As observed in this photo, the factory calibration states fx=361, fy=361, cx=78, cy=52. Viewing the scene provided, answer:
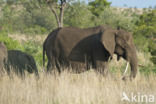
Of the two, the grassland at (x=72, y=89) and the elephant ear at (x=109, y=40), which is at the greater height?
the elephant ear at (x=109, y=40)

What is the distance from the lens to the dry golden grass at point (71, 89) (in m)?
6.09

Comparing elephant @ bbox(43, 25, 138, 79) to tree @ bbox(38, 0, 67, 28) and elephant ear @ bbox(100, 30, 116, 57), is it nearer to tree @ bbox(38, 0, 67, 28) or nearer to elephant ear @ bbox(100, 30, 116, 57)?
elephant ear @ bbox(100, 30, 116, 57)

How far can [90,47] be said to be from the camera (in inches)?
357

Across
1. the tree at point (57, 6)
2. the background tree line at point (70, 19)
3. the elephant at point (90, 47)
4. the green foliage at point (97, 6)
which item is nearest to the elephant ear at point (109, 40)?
the elephant at point (90, 47)

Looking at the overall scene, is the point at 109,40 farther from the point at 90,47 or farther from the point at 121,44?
the point at 90,47

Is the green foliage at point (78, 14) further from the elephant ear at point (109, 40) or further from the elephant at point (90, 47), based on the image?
the elephant ear at point (109, 40)

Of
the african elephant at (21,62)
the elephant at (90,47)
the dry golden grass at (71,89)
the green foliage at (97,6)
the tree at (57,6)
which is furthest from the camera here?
the green foliage at (97,6)

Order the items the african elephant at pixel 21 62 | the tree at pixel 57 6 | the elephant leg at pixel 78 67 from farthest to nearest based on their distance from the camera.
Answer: the tree at pixel 57 6 → the african elephant at pixel 21 62 → the elephant leg at pixel 78 67

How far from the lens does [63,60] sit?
952cm

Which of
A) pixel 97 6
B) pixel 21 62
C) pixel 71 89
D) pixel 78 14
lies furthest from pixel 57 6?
pixel 97 6

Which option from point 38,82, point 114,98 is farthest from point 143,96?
point 38,82

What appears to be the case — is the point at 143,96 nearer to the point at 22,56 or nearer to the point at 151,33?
the point at 22,56

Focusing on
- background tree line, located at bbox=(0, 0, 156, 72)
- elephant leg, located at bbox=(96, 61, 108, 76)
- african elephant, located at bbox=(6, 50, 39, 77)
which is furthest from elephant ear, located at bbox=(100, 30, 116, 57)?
background tree line, located at bbox=(0, 0, 156, 72)

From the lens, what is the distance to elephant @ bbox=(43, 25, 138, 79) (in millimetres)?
8617
